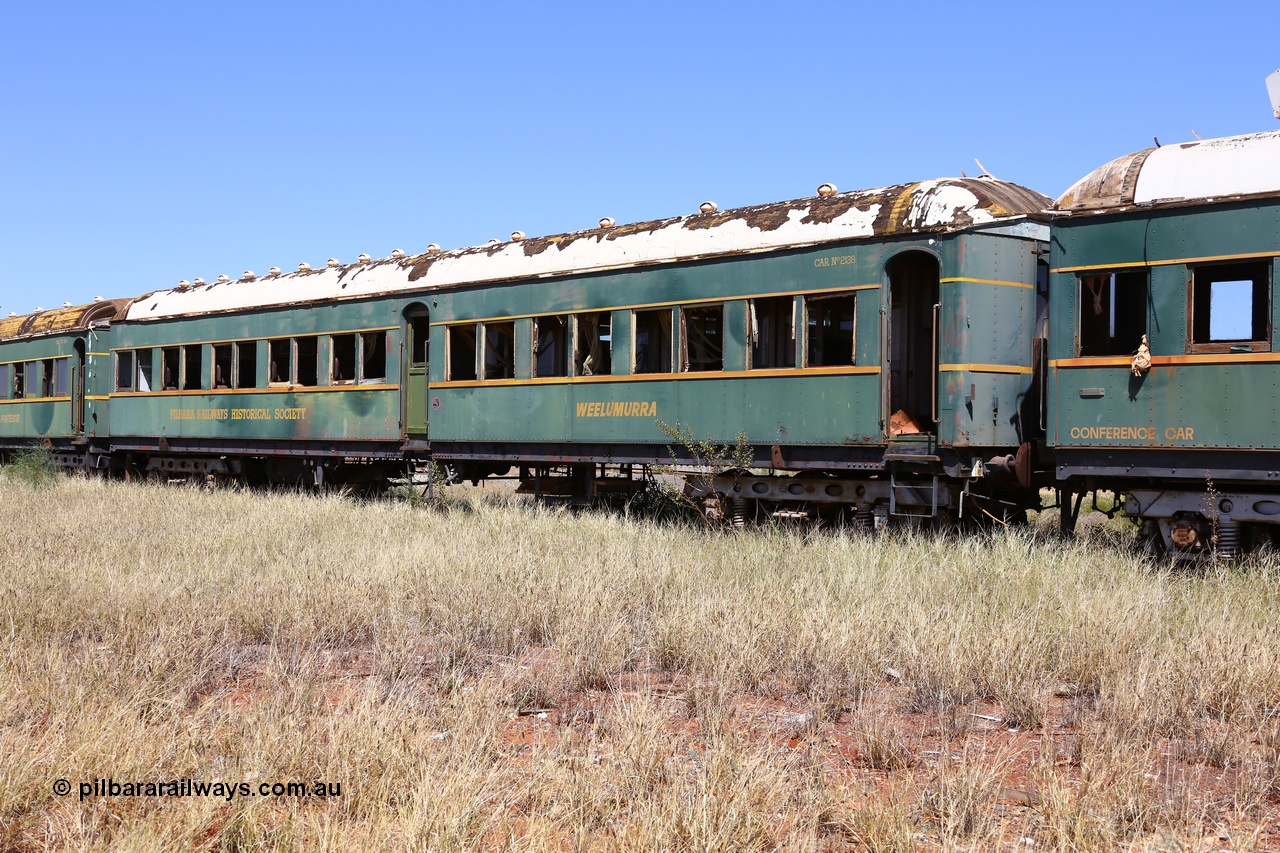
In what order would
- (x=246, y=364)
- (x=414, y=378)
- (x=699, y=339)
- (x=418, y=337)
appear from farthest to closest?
(x=246, y=364) < (x=418, y=337) < (x=414, y=378) < (x=699, y=339)

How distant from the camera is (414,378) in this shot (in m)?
15.1

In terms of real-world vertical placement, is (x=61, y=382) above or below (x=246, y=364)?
below

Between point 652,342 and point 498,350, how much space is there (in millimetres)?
2532

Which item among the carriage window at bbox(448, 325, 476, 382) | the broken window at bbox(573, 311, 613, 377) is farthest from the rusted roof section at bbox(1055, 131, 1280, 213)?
the carriage window at bbox(448, 325, 476, 382)

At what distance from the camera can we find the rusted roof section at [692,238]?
10.2 m

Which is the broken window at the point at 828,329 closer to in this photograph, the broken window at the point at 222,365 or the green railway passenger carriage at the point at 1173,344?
the green railway passenger carriage at the point at 1173,344

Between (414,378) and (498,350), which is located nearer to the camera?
(498,350)

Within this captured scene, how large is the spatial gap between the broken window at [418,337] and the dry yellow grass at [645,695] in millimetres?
5842

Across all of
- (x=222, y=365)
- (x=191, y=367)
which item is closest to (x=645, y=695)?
(x=222, y=365)

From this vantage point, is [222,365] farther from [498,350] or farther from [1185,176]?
[1185,176]

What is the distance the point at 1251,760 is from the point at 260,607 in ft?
18.9

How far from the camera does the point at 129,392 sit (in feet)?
64.7

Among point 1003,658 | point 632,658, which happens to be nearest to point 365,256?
point 632,658

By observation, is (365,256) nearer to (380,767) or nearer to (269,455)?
(269,455)
